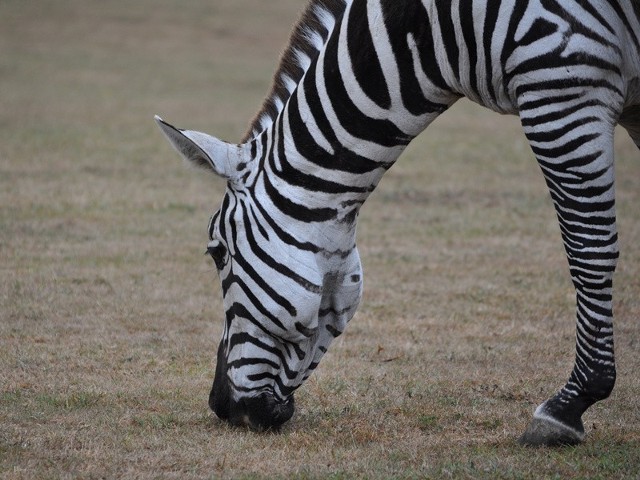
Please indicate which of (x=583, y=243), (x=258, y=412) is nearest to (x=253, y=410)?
(x=258, y=412)

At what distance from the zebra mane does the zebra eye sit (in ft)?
1.93

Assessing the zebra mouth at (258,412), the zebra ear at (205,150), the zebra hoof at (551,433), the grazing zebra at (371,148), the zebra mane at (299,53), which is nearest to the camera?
the grazing zebra at (371,148)

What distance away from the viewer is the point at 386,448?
4996mm

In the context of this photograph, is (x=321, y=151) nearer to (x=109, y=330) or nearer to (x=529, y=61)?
(x=529, y=61)

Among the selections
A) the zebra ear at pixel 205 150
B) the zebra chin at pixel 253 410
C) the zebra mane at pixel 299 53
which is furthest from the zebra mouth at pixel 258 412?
the zebra mane at pixel 299 53

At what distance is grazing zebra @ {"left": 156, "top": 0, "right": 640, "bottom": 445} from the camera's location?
180 inches

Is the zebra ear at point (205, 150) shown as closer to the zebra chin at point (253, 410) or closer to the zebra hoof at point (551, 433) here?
the zebra chin at point (253, 410)

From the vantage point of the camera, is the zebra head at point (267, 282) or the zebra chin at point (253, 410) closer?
the zebra head at point (267, 282)

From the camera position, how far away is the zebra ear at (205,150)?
15.8ft

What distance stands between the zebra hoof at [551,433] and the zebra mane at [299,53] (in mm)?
2009

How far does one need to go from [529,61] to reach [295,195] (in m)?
1.27

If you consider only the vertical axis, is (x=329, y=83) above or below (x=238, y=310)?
above

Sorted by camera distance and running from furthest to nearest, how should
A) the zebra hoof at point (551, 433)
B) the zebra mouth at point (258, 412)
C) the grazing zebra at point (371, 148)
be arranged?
the zebra mouth at point (258, 412), the zebra hoof at point (551, 433), the grazing zebra at point (371, 148)

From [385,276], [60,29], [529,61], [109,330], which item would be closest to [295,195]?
[529,61]
